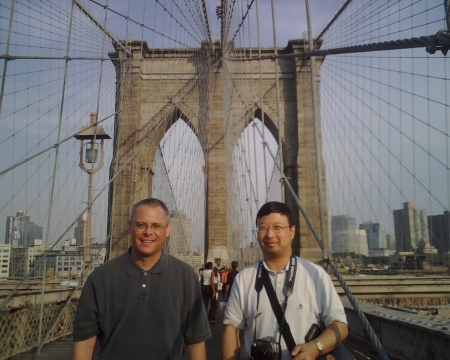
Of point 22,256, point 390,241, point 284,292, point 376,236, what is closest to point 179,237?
point 22,256

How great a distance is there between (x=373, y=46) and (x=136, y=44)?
35.2 ft

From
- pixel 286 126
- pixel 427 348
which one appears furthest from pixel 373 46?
pixel 286 126

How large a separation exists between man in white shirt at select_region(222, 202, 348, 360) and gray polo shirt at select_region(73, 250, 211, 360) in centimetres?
13

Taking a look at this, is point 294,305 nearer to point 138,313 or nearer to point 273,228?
point 273,228

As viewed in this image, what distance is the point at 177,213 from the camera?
11891 mm

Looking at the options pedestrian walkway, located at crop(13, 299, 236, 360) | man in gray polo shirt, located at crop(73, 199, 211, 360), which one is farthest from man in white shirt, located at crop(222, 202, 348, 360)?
pedestrian walkway, located at crop(13, 299, 236, 360)

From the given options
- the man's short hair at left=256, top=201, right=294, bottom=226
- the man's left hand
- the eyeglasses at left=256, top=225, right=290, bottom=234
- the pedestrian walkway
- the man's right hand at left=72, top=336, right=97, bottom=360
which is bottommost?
the pedestrian walkway

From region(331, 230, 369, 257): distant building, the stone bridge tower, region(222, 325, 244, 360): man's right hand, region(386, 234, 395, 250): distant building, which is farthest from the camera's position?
the stone bridge tower

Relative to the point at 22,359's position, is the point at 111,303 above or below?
above

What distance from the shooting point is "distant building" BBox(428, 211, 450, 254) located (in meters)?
4.08

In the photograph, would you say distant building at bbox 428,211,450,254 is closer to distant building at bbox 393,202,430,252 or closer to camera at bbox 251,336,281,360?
distant building at bbox 393,202,430,252

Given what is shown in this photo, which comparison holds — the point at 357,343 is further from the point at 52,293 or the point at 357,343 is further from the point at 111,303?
the point at 52,293

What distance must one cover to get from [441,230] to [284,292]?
340 centimetres

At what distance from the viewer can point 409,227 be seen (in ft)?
17.2
